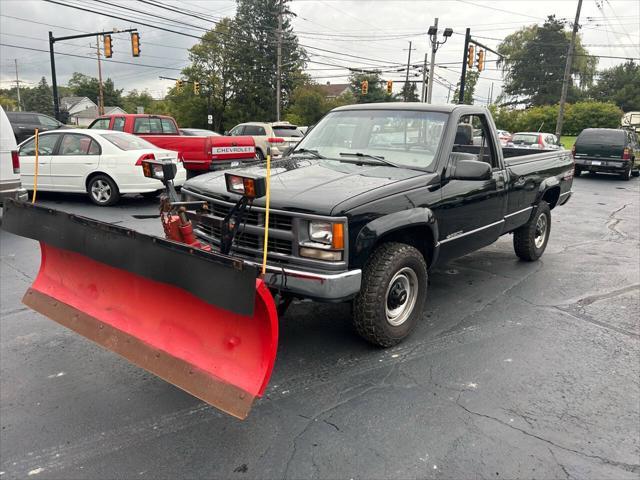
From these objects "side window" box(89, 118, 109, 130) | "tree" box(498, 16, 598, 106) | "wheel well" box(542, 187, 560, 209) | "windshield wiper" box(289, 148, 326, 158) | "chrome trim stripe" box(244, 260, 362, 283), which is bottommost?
"chrome trim stripe" box(244, 260, 362, 283)

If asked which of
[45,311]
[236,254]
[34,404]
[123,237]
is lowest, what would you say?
[34,404]

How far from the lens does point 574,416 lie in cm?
314

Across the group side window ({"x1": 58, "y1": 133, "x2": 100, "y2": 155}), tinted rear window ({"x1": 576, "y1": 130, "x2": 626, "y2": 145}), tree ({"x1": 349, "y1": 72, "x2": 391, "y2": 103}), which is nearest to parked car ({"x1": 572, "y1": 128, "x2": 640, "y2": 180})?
tinted rear window ({"x1": 576, "y1": 130, "x2": 626, "y2": 145})

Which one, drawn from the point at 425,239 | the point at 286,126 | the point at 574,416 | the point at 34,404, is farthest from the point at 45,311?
the point at 286,126

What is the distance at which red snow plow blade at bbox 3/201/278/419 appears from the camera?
2617 mm

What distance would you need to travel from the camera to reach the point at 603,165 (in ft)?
59.4

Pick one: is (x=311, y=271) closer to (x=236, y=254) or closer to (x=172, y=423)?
(x=236, y=254)

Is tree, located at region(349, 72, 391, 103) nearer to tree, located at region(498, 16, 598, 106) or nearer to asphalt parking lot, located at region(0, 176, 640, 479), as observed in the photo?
tree, located at region(498, 16, 598, 106)

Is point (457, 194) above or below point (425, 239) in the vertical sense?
above

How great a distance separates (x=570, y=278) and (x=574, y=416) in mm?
3332

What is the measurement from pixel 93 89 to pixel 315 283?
129m

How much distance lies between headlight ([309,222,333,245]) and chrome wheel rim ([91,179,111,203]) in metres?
7.95

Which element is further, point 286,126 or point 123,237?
point 286,126

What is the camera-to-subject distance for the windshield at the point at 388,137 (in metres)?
4.43
